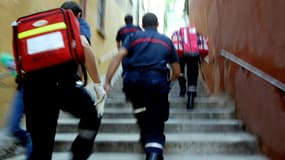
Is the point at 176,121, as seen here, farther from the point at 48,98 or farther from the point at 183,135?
the point at 48,98

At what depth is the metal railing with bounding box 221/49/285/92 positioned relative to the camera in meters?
3.48

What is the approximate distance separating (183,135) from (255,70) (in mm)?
1089

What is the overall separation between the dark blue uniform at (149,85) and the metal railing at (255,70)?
101cm

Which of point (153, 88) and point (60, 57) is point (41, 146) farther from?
point (153, 88)

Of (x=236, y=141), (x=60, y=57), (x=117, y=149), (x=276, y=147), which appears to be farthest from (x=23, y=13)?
(x=276, y=147)

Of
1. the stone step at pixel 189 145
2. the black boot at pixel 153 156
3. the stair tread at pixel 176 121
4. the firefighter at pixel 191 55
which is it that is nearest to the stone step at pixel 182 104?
the firefighter at pixel 191 55

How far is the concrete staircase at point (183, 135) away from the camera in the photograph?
393 centimetres

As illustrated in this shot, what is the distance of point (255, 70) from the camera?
13.5 ft

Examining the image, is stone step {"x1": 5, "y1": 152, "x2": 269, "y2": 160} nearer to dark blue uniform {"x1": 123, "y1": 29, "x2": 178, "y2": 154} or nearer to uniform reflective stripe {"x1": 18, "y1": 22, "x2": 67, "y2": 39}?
dark blue uniform {"x1": 123, "y1": 29, "x2": 178, "y2": 154}

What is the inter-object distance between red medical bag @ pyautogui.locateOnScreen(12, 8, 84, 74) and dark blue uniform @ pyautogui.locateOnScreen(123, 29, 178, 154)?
860mm

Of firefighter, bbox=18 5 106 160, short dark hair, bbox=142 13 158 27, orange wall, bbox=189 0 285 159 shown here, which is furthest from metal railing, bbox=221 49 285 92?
firefighter, bbox=18 5 106 160

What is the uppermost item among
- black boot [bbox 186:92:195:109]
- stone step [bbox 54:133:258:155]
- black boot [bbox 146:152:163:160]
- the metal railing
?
the metal railing

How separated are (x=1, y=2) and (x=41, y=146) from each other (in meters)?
2.03

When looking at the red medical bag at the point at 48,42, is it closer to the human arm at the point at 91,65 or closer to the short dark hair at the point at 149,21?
the human arm at the point at 91,65
